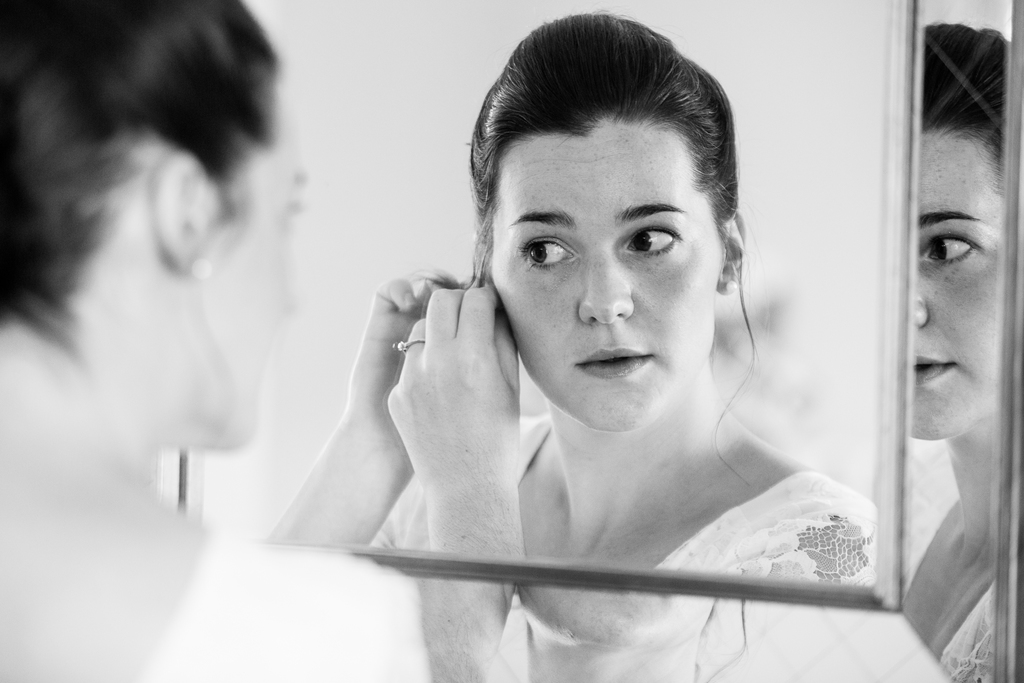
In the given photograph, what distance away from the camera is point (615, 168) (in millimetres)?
582

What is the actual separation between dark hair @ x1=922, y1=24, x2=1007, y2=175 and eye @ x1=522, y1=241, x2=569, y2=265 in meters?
0.23

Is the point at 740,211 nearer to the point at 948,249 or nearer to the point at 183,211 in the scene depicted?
the point at 948,249

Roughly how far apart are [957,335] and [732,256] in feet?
0.46

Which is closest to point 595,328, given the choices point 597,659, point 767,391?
point 767,391

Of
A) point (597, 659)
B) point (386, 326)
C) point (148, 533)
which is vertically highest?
point (386, 326)

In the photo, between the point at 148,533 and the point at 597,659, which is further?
the point at 597,659

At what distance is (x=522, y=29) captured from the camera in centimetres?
60

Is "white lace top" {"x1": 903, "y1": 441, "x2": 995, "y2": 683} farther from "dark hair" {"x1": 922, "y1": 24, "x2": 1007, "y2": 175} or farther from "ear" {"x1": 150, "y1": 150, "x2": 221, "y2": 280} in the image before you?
"ear" {"x1": 150, "y1": 150, "x2": 221, "y2": 280}

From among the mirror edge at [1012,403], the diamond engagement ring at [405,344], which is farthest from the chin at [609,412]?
the mirror edge at [1012,403]

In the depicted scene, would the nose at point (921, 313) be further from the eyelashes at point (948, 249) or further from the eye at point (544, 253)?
the eye at point (544, 253)

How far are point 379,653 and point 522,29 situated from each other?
0.40 metres

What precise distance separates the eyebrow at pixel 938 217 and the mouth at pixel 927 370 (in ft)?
0.27

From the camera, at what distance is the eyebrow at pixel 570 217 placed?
1.91 feet

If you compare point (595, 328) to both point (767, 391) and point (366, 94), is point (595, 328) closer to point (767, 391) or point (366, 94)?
point (767, 391)
